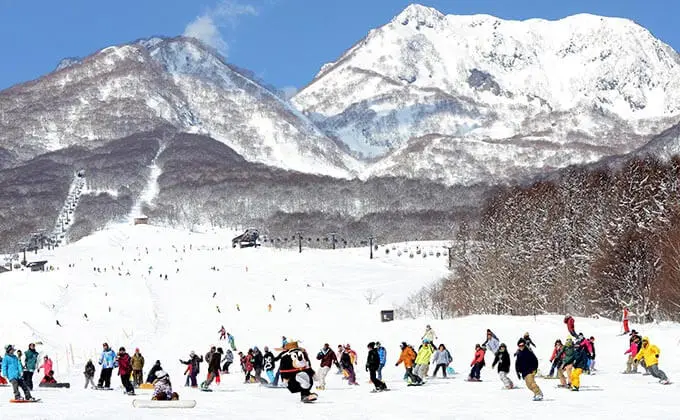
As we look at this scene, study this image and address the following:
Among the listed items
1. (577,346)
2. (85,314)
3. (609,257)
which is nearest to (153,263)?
(85,314)

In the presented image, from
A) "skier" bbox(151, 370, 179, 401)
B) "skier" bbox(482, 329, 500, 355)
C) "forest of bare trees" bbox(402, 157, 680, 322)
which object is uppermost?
"forest of bare trees" bbox(402, 157, 680, 322)

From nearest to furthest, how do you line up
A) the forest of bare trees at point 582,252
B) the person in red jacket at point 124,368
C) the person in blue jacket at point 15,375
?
the person in blue jacket at point 15,375 → the person in red jacket at point 124,368 → the forest of bare trees at point 582,252

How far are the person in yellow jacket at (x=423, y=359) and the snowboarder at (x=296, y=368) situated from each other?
25.4 ft

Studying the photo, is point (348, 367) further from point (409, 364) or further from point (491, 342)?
point (491, 342)

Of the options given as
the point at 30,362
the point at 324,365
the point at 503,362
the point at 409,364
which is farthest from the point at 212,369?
the point at 503,362

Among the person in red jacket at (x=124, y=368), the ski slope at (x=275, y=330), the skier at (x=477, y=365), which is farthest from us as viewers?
the skier at (x=477, y=365)

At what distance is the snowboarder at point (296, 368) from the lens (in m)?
21.5

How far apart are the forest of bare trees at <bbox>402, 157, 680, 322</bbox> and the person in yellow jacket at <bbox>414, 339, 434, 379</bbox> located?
77.6 feet

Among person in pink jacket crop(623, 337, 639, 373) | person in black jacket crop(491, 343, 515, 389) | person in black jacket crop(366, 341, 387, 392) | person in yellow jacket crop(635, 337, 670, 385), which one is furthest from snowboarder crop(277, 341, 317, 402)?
person in pink jacket crop(623, 337, 639, 373)

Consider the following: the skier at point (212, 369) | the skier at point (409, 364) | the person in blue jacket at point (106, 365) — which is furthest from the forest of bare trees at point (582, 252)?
the person in blue jacket at point (106, 365)

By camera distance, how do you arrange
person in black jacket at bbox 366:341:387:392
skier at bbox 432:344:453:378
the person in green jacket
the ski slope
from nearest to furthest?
the ski slope, person in black jacket at bbox 366:341:387:392, the person in green jacket, skier at bbox 432:344:453:378

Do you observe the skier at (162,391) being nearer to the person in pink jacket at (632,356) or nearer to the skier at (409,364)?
the skier at (409,364)

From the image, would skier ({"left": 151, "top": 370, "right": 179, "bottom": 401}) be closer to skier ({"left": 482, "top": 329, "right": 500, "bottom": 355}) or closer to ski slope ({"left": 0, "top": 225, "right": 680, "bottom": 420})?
ski slope ({"left": 0, "top": 225, "right": 680, "bottom": 420})

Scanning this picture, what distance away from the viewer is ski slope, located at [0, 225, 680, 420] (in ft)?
74.7
